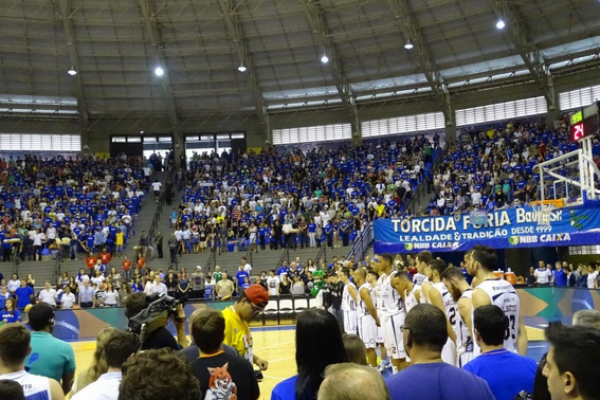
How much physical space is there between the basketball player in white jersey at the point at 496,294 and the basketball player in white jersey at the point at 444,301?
1524 millimetres

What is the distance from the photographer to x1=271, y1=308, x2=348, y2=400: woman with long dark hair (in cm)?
362

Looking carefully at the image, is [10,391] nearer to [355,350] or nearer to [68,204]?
[355,350]

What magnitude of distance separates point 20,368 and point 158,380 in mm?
2267

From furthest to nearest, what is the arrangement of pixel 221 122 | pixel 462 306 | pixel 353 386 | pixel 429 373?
1. pixel 221 122
2. pixel 462 306
3. pixel 429 373
4. pixel 353 386

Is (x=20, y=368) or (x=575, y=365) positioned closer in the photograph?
(x=575, y=365)

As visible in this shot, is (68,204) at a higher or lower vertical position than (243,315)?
higher

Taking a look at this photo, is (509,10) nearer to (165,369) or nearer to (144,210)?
(144,210)

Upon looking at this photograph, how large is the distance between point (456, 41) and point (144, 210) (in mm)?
19011

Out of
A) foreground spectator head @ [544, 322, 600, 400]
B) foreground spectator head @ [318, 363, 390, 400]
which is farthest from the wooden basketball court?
foreground spectator head @ [318, 363, 390, 400]

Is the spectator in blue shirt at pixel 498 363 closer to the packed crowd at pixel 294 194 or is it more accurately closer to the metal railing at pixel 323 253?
the metal railing at pixel 323 253

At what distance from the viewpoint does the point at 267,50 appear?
3453 centimetres

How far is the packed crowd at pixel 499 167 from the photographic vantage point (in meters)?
26.3

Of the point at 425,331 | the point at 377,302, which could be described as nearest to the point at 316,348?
the point at 425,331

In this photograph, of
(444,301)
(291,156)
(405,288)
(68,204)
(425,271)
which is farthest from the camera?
(291,156)
